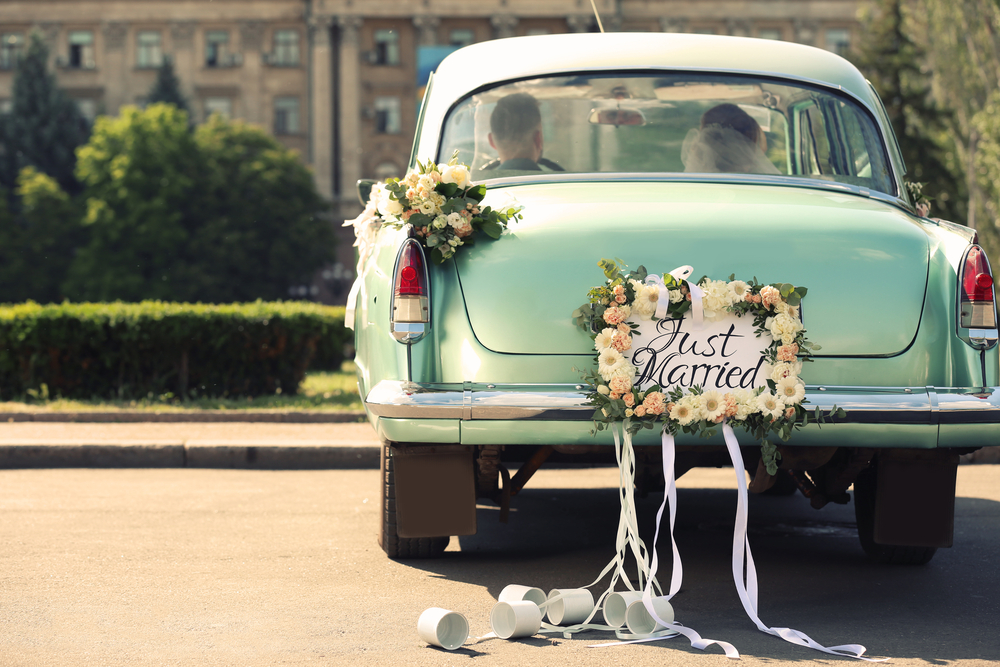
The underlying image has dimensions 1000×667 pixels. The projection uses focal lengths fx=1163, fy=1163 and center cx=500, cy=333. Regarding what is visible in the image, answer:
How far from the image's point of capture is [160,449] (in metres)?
8.52

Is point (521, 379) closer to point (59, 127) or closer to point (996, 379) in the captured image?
point (996, 379)

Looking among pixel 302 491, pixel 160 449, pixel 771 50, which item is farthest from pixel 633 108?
pixel 160 449

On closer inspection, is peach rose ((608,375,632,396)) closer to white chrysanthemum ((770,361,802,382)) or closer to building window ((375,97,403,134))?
white chrysanthemum ((770,361,802,382))

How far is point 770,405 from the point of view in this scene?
3.92m

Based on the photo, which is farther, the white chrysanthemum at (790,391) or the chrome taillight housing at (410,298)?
the chrome taillight housing at (410,298)

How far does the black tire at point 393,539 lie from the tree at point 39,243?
54106 millimetres

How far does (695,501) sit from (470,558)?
218cm

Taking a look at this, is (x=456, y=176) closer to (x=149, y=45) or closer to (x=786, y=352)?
(x=786, y=352)

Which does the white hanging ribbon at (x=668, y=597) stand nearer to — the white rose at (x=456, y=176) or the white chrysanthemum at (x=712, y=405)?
the white chrysanthemum at (x=712, y=405)

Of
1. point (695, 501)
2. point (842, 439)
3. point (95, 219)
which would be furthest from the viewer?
point (95, 219)

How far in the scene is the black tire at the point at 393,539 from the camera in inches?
187

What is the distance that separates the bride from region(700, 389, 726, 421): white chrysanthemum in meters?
1.39

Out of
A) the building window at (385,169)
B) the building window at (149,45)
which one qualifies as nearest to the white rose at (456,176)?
the building window at (385,169)

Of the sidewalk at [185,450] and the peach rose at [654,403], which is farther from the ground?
the peach rose at [654,403]
